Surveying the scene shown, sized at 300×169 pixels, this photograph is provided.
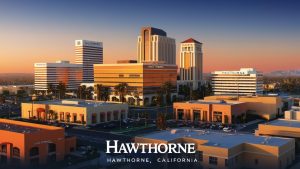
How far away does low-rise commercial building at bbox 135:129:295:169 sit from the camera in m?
36.3

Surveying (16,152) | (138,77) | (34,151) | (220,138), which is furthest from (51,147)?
(138,77)

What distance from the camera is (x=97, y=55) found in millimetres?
187750

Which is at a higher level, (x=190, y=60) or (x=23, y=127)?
(x=190, y=60)

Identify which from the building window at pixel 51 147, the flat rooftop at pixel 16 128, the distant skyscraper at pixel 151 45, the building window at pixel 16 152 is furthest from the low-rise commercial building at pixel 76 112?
the distant skyscraper at pixel 151 45

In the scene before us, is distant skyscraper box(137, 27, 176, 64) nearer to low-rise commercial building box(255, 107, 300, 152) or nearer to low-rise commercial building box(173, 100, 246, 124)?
low-rise commercial building box(173, 100, 246, 124)

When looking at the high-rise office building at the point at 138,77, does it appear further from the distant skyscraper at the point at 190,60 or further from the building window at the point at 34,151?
the building window at the point at 34,151

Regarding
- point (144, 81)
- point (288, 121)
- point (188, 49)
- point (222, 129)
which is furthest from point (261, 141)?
point (188, 49)

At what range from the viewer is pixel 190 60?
153 metres

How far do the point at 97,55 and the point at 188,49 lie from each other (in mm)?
56740

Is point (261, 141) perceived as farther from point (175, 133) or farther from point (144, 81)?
point (144, 81)

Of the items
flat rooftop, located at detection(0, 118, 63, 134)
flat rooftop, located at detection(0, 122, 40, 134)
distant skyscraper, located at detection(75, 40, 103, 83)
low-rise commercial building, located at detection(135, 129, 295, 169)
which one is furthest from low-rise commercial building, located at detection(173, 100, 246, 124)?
distant skyscraper, located at detection(75, 40, 103, 83)

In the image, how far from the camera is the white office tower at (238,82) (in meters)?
124

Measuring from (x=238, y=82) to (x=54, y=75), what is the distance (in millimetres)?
79864

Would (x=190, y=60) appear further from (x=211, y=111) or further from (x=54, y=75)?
(x=211, y=111)
